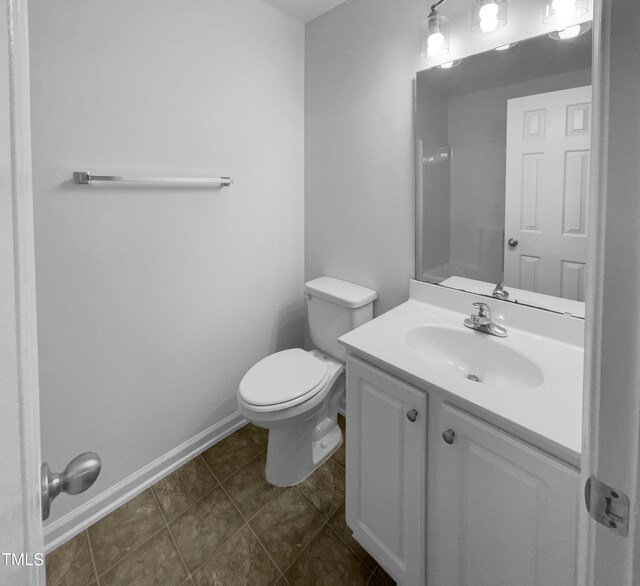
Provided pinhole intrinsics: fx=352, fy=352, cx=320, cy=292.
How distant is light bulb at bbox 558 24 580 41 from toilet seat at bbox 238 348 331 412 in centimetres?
150

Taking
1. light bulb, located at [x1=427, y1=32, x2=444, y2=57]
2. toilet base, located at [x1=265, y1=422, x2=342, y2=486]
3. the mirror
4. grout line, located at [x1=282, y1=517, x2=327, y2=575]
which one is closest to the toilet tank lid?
the mirror

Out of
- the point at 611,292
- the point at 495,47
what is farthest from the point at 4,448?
the point at 495,47

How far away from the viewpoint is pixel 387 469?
112 centimetres

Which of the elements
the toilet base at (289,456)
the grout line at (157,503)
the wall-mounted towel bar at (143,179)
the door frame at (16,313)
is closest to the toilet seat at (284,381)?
the toilet base at (289,456)

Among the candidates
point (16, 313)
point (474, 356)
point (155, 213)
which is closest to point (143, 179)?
point (155, 213)

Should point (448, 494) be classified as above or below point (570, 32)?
below

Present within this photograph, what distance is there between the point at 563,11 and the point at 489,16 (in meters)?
0.23

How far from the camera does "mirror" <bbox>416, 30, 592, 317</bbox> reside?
44.1 inches

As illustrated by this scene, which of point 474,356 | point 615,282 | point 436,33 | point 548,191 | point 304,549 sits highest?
point 436,33

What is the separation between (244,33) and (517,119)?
4.39 feet

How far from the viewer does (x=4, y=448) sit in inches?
13.2

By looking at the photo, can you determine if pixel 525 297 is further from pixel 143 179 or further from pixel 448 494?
pixel 143 179

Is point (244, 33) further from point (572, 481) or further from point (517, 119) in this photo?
point (572, 481)

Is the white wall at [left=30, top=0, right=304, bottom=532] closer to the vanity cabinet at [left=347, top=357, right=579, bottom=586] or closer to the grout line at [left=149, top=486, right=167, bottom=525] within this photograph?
the grout line at [left=149, top=486, right=167, bottom=525]
